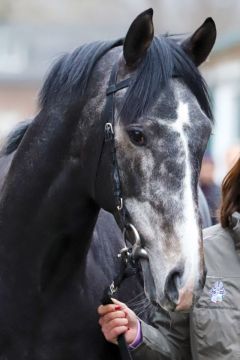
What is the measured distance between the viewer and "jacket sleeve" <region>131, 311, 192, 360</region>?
8.80 feet

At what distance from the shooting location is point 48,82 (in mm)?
2783

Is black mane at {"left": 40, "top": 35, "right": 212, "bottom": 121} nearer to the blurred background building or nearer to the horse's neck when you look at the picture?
the horse's neck

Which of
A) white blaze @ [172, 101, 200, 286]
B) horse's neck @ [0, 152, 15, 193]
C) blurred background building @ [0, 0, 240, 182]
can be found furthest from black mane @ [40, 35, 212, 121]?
blurred background building @ [0, 0, 240, 182]

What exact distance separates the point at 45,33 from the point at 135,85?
11945mm

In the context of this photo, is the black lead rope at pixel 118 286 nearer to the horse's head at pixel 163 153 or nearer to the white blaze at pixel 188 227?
the horse's head at pixel 163 153

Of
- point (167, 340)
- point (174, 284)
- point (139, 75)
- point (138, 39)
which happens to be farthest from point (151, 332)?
point (138, 39)

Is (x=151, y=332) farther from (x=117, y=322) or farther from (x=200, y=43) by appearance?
(x=200, y=43)

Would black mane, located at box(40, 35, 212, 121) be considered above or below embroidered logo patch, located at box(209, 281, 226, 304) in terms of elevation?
above

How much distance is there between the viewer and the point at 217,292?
2496 mm


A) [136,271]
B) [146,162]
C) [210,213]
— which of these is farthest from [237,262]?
Result: [210,213]

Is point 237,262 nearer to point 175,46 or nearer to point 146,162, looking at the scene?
point 146,162

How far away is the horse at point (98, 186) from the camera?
2303mm

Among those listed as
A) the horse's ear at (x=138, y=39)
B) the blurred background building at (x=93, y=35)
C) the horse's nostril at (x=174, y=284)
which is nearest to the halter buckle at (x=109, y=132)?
the horse's ear at (x=138, y=39)

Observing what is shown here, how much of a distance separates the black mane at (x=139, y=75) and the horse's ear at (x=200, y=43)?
0.14 feet
